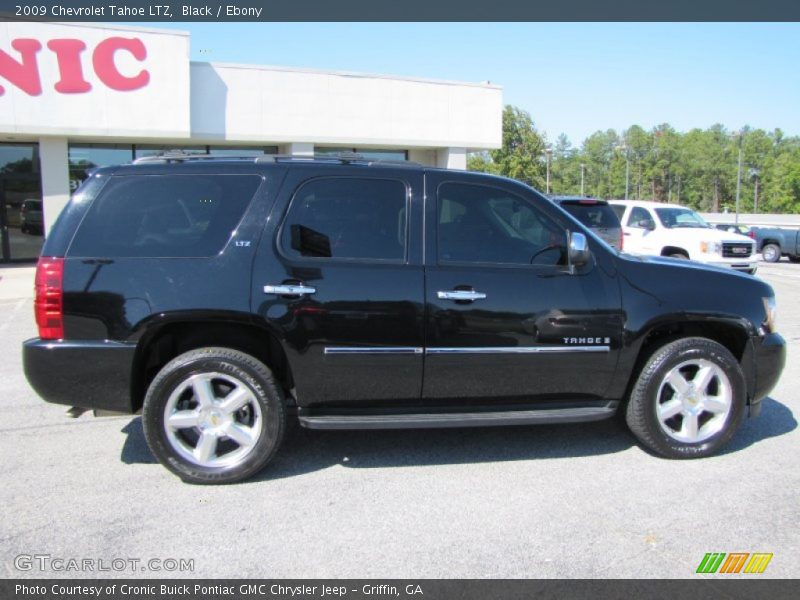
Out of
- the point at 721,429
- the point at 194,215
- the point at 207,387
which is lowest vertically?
the point at 721,429

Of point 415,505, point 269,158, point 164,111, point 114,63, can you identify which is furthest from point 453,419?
point 114,63

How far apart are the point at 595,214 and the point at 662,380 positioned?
8.12 metres

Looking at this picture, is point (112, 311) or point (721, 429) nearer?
point (112, 311)

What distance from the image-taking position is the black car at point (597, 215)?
11727mm

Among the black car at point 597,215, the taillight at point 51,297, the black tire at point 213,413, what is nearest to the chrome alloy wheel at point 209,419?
the black tire at point 213,413

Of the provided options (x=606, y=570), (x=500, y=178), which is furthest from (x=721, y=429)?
(x=500, y=178)

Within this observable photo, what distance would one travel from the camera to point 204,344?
4105 mm

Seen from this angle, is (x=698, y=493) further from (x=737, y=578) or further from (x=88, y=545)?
(x=88, y=545)

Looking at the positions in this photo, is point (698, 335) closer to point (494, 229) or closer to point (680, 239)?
point (494, 229)

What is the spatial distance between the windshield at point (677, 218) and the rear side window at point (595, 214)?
2.55 meters

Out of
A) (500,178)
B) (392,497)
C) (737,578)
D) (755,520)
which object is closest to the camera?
(737,578)

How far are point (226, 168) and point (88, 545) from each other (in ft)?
7.46

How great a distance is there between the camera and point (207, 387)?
3916 mm

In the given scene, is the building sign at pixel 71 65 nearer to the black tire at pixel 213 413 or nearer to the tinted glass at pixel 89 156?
the tinted glass at pixel 89 156
